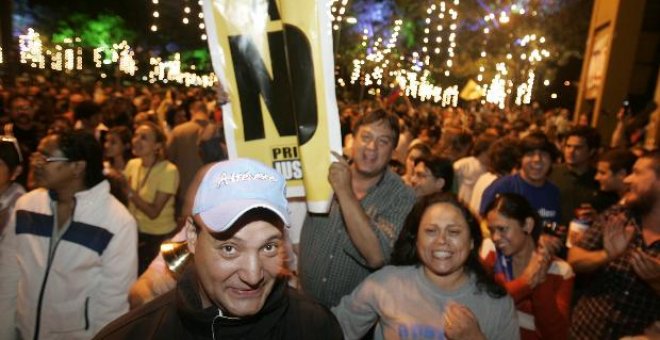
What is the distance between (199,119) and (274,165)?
6712mm

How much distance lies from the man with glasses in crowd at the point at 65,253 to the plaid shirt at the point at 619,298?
3264mm

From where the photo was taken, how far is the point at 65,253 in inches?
125

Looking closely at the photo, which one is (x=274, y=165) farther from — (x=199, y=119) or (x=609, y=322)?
(x=199, y=119)

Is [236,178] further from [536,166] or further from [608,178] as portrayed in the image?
[608,178]

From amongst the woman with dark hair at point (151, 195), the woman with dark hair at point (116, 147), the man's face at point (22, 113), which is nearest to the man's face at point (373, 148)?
the woman with dark hair at point (151, 195)

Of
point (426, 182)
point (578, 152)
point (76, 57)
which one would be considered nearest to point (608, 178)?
point (578, 152)

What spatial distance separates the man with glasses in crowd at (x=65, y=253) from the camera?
3.18 meters

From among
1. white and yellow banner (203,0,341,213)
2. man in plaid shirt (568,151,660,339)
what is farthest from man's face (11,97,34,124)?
man in plaid shirt (568,151,660,339)

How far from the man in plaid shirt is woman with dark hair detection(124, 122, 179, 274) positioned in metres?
4.06

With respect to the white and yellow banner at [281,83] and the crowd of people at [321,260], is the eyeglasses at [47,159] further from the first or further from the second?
the white and yellow banner at [281,83]

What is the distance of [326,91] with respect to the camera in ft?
8.03

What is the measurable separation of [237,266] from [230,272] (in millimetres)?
30

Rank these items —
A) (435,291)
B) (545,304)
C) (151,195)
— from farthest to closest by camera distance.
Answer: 1. (151,195)
2. (545,304)
3. (435,291)

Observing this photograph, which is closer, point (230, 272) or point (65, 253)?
point (230, 272)
